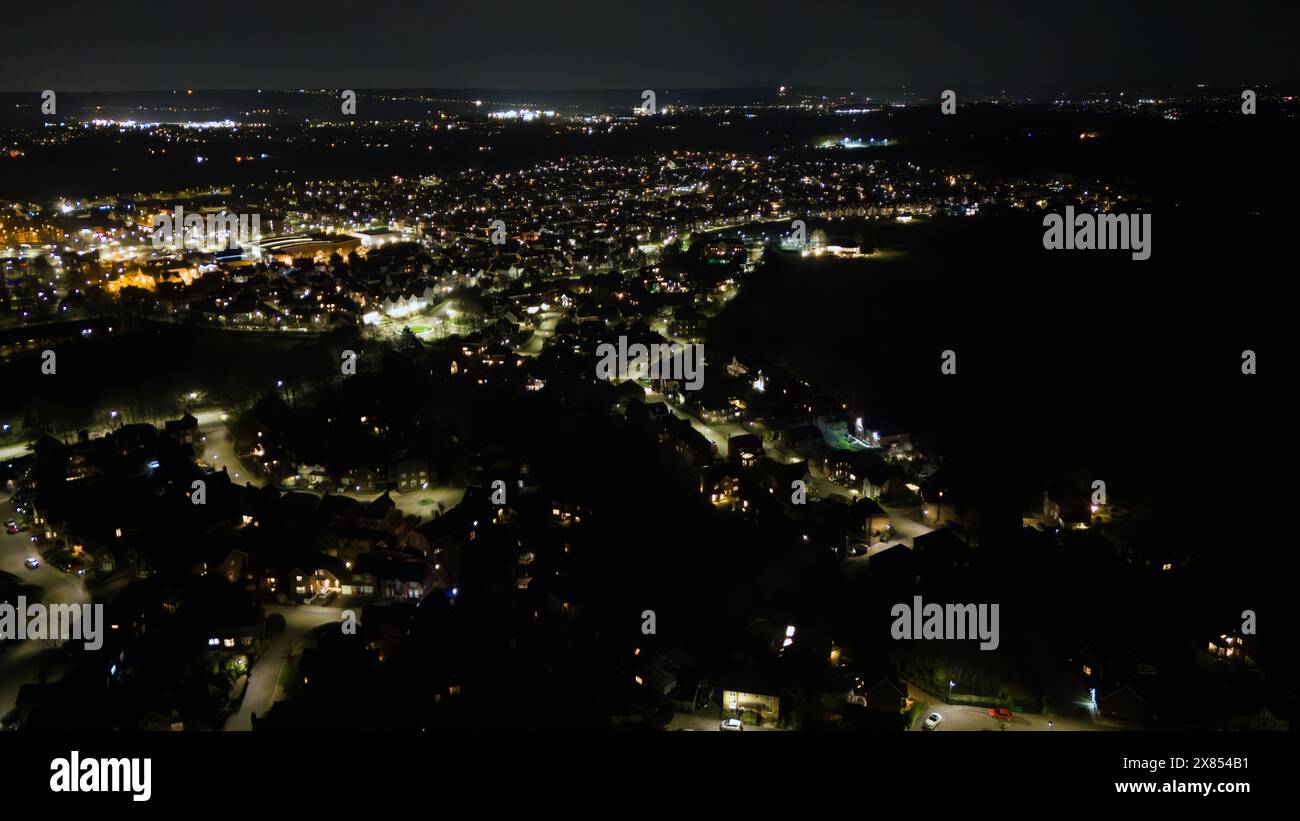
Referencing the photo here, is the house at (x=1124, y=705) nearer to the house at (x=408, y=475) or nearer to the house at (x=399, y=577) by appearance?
the house at (x=399, y=577)

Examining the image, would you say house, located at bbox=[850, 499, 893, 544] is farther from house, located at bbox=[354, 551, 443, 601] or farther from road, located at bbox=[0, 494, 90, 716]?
road, located at bbox=[0, 494, 90, 716]

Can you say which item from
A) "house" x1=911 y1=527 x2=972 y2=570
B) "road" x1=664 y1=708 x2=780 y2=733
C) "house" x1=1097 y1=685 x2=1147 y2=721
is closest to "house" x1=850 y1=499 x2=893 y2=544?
"house" x1=911 y1=527 x2=972 y2=570

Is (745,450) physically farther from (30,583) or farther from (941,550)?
(30,583)

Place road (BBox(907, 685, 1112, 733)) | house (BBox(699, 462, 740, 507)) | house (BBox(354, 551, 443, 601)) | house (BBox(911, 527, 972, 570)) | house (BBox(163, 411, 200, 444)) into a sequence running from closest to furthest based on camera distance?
road (BBox(907, 685, 1112, 733))
house (BBox(354, 551, 443, 601))
house (BBox(911, 527, 972, 570))
house (BBox(699, 462, 740, 507))
house (BBox(163, 411, 200, 444))

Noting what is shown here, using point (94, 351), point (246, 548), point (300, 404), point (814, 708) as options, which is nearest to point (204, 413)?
point (300, 404)

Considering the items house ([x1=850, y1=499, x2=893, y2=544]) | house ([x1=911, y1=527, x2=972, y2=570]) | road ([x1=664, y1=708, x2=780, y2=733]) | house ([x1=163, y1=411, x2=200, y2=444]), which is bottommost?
road ([x1=664, y1=708, x2=780, y2=733])

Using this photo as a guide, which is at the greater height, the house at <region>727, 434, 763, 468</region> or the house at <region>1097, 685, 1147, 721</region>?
the house at <region>727, 434, 763, 468</region>

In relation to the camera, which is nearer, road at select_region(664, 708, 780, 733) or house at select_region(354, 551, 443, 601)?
road at select_region(664, 708, 780, 733)

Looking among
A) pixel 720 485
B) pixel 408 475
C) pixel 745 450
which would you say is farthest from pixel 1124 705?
pixel 408 475

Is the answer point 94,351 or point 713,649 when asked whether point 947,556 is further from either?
point 94,351
